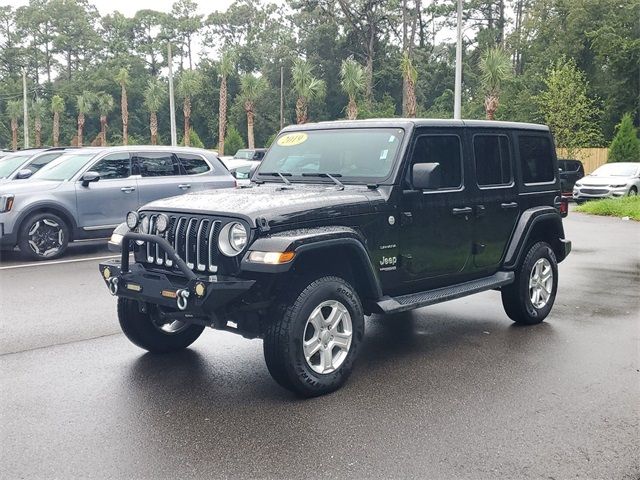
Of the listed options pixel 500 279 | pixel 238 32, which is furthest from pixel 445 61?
pixel 500 279

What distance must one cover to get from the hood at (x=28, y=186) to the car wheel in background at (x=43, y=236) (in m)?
0.40

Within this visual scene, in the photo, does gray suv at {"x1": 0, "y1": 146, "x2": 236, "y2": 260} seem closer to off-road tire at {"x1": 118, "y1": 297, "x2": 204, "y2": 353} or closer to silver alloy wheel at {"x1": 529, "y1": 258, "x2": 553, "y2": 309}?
off-road tire at {"x1": 118, "y1": 297, "x2": 204, "y2": 353}

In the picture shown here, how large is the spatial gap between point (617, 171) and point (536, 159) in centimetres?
1866

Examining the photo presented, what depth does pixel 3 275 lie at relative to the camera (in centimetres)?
1009

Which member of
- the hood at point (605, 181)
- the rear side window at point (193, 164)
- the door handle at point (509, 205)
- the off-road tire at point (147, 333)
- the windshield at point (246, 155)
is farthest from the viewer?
the windshield at point (246, 155)

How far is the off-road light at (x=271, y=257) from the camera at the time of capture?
15.4 feet

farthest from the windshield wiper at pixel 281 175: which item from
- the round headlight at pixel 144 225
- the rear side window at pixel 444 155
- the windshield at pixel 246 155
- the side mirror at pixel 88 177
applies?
the windshield at pixel 246 155

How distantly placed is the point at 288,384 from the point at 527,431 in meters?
1.56

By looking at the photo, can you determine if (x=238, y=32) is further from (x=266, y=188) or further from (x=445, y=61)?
(x=266, y=188)

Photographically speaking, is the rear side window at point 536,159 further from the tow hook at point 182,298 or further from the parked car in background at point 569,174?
the parked car in background at point 569,174

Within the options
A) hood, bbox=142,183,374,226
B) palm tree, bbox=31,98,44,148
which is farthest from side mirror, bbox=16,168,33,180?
palm tree, bbox=31,98,44,148

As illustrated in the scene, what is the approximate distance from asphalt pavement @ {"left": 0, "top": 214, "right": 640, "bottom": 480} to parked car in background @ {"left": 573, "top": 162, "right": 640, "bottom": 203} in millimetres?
16739

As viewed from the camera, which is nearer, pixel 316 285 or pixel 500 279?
pixel 316 285

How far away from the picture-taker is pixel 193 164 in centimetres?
1294
